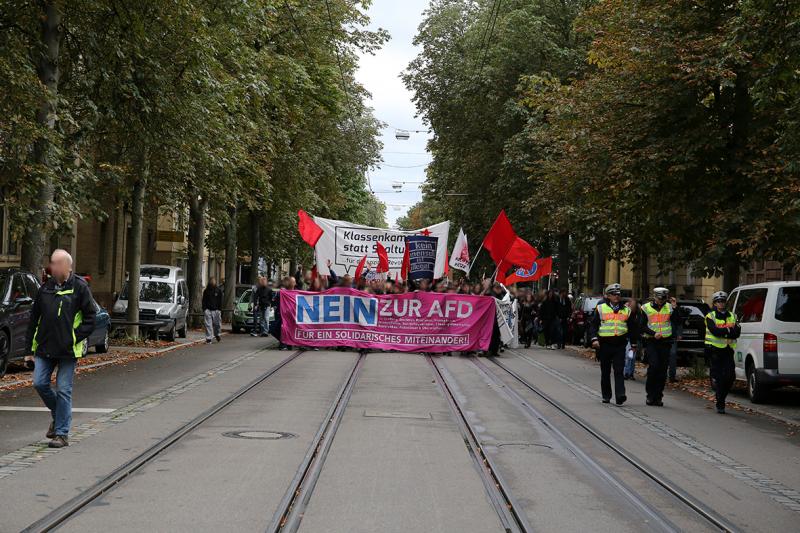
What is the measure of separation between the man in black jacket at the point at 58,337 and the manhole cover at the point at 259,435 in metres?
1.67

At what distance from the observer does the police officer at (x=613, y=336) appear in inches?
592

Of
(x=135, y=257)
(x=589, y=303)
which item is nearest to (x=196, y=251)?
(x=135, y=257)

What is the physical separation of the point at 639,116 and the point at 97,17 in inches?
427

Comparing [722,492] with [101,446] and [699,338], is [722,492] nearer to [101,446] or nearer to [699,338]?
[101,446]

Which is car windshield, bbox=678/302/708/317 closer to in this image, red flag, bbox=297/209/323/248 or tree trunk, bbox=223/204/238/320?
red flag, bbox=297/209/323/248

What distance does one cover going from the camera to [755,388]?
16266 millimetres

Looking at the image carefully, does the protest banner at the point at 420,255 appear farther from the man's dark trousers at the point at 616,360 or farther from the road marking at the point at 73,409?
the road marking at the point at 73,409

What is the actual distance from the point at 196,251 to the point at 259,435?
25146mm

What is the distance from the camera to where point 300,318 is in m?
25.6

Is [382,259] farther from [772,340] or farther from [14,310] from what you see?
[772,340]

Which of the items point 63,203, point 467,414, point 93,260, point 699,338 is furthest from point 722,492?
point 93,260

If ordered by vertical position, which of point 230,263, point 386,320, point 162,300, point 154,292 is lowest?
point 386,320

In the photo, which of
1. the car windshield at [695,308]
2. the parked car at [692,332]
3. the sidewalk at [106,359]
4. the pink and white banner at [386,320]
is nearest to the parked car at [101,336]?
the sidewalk at [106,359]

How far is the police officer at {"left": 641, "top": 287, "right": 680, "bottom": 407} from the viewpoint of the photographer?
15401 mm
